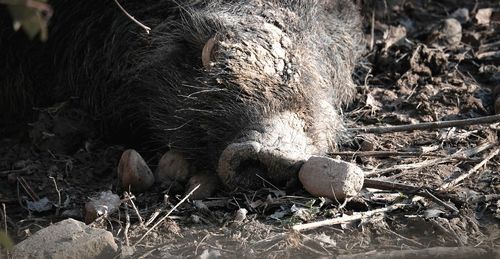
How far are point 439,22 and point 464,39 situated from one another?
37 centimetres

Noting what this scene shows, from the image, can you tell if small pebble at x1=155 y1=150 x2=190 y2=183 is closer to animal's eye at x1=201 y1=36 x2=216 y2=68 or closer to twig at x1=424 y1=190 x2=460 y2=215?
animal's eye at x1=201 y1=36 x2=216 y2=68

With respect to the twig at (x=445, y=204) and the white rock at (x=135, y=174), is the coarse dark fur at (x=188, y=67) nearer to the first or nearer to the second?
the white rock at (x=135, y=174)

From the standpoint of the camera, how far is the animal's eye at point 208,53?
4.23 meters

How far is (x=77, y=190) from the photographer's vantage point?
14.4 feet

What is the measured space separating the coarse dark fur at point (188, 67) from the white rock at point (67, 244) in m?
0.81

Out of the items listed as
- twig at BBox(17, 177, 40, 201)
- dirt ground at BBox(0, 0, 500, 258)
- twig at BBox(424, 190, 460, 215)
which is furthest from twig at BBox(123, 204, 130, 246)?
twig at BBox(424, 190, 460, 215)

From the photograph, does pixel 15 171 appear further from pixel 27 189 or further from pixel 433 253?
pixel 433 253

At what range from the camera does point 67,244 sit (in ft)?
11.2

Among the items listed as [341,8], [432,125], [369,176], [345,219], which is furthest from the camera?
[341,8]

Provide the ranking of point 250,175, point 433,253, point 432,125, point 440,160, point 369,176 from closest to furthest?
1. point 433,253
2. point 250,175
3. point 369,176
4. point 440,160
5. point 432,125

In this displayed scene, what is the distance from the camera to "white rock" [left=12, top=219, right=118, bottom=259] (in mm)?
3393

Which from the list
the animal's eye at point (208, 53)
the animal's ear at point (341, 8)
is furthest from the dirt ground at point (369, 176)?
the animal's eye at point (208, 53)

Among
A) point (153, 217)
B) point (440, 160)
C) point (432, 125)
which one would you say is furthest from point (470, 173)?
point (153, 217)

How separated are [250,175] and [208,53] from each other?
2.25ft
